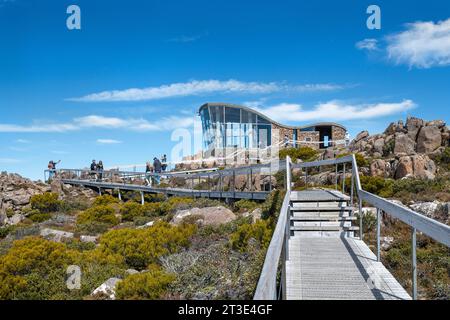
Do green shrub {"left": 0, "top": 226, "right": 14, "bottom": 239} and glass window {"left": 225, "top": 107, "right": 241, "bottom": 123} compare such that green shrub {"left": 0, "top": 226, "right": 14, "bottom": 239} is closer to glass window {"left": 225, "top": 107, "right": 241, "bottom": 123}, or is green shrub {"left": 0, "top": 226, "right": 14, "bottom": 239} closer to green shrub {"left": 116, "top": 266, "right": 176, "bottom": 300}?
green shrub {"left": 116, "top": 266, "right": 176, "bottom": 300}

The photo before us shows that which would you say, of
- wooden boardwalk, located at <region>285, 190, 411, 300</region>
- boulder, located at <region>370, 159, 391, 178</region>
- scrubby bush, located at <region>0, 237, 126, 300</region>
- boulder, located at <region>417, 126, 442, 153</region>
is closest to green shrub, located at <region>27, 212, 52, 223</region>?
scrubby bush, located at <region>0, 237, 126, 300</region>

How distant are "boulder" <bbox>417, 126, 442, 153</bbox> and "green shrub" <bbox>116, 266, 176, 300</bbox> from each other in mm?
20902

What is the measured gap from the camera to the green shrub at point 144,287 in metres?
6.07

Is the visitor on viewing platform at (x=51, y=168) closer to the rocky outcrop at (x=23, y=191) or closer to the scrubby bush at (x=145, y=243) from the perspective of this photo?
the rocky outcrop at (x=23, y=191)

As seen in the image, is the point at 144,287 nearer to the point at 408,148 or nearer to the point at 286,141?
the point at 408,148

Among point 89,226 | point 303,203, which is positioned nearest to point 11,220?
point 89,226

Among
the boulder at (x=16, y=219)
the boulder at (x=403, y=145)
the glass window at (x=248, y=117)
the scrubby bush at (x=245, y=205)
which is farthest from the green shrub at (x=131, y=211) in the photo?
the glass window at (x=248, y=117)

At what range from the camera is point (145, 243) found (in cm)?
920

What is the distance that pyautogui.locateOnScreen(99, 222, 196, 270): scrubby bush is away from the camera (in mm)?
8938

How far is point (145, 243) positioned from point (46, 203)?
1941 cm

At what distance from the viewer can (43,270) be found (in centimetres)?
873

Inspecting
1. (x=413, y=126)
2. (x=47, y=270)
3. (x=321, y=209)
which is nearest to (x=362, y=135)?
(x=413, y=126)

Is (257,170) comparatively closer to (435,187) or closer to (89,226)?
(435,187)
